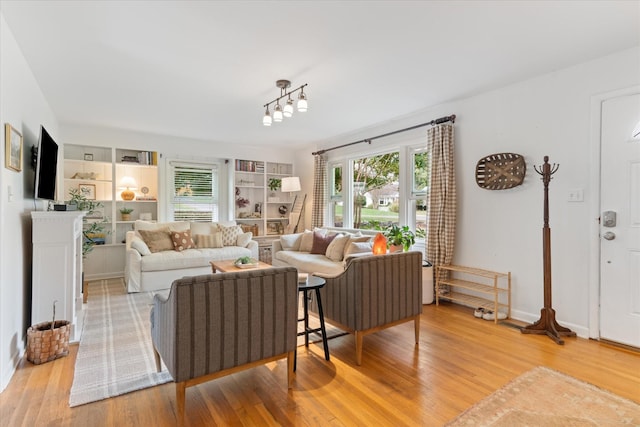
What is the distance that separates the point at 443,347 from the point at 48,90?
4714 millimetres

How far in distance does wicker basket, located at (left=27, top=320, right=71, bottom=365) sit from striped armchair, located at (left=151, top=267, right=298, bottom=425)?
1.07 metres

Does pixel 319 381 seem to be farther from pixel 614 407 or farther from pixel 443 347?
pixel 614 407

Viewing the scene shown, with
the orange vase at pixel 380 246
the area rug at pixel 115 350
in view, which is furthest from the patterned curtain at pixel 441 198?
the area rug at pixel 115 350

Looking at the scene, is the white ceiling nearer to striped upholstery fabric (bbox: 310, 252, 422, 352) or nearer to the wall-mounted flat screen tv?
the wall-mounted flat screen tv

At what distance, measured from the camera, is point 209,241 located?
17.6 ft

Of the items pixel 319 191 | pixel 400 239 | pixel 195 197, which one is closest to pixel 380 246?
pixel 400 239

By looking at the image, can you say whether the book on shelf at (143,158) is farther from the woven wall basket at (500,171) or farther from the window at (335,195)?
the woven wall basket at (500,171)

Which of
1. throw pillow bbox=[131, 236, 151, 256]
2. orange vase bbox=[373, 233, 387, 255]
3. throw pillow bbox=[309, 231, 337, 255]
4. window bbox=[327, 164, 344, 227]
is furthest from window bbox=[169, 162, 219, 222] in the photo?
orange vase bbox=[373, 233, 387, 255]

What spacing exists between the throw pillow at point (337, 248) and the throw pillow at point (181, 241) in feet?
7.36

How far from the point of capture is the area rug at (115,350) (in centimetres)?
213

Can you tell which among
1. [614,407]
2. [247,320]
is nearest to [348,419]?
[247,320]

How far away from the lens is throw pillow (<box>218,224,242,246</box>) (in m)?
5.62

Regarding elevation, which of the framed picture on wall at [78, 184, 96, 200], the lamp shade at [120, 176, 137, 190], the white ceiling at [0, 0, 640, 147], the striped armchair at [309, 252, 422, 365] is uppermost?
the white ceiling at [0, 0, 640, 147]

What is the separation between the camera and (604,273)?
9.31 feet
